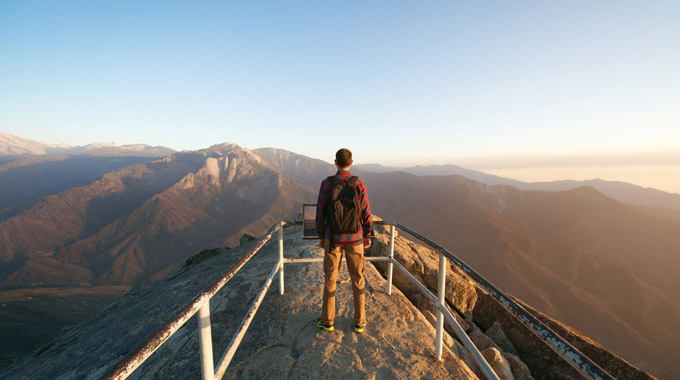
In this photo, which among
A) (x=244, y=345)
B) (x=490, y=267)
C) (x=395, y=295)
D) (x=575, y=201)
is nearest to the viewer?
(x=244, y=345)

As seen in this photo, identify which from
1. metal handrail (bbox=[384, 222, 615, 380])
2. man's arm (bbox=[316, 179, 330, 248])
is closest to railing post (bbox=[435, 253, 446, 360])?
metal handrail (bbox=[384, 222, 615, 380])

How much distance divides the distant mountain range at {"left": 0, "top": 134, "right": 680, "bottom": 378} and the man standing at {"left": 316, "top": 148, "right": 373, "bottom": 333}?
7749 centimetres

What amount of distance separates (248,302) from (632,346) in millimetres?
88447

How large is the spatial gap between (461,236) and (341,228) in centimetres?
11363

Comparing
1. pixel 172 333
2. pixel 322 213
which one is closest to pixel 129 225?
pixel 322 213

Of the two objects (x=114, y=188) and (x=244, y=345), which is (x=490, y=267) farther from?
(x=114, y=188)

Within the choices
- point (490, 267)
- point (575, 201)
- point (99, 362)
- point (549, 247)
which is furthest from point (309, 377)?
point (575, 201)

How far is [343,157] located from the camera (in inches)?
153

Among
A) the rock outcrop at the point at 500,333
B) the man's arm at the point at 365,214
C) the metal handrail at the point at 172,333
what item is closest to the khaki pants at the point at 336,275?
the man's arm at the point at 365,214

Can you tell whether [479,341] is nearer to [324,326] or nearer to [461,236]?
[324,326]

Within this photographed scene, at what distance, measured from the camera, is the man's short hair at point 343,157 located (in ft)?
12.7

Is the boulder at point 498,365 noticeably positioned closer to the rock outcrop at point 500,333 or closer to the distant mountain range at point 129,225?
the rock outcrop at point 500,333

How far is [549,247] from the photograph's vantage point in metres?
95.6

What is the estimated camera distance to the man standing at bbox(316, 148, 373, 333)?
374cm
